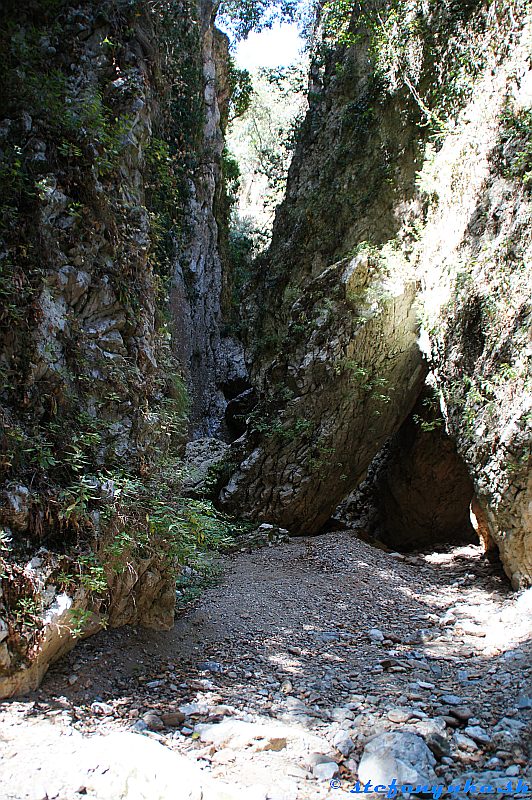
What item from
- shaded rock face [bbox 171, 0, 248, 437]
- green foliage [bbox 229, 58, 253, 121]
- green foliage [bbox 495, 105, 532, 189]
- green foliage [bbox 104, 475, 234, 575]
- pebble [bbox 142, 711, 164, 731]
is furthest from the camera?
green foliage [bbox 229, 58, 253, 121]

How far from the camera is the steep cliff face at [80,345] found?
312 centimetres

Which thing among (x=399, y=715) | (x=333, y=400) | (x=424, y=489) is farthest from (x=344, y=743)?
(x=424, y=489)

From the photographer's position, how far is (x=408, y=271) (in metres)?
7.45

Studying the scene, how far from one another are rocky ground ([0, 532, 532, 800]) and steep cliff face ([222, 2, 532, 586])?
1642 mm

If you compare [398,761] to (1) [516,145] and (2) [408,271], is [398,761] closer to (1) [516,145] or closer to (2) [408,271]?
(1) [516,145]

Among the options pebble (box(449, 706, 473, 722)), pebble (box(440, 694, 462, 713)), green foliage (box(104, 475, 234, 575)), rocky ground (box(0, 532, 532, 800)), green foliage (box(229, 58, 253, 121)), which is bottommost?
rocky ground (box(0, 532, 532, 800))

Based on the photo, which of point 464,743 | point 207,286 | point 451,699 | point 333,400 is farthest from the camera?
point 207,286

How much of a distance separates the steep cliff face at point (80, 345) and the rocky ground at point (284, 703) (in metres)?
0.34

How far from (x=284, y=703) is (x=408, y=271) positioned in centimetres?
588

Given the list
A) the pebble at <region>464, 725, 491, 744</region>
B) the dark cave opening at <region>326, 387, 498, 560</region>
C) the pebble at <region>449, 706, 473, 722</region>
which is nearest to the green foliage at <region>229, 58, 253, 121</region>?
the dark cave opening at <region>326, 387, 498, 560</region>

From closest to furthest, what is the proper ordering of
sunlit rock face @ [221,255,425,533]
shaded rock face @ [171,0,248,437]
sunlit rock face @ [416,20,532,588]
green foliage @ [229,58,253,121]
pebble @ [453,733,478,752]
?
1. pebble @ [453,733,478,752]
2. sunlit rock face @ [416,20,532,588]
3. sunlit rock face @ [221,255,425,533]
4. shaded rock face @ [171,0,248,437]
5. green foliage @ [229,58,253,121]

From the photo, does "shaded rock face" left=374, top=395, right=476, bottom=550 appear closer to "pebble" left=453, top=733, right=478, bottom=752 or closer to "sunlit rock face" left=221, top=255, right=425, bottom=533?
"sunlit rock face" left=221, top=255, right=425, bottom=533

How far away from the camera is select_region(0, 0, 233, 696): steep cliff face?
3.12m

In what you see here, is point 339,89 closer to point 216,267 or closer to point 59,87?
point 216,267
